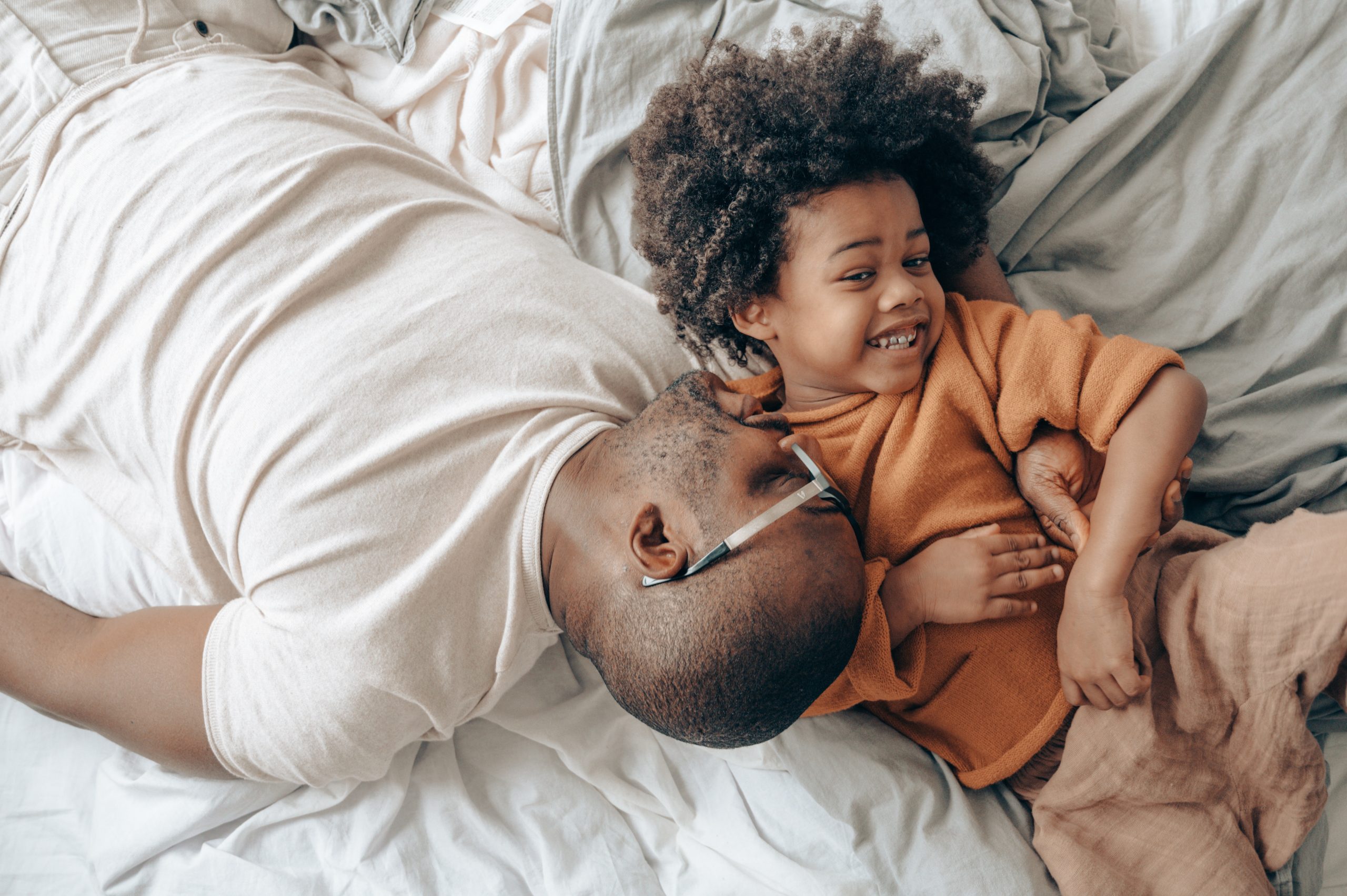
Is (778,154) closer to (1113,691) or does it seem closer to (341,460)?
(341,460)

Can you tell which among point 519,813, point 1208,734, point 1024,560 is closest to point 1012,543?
point 1024,560

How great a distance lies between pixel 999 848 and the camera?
4.26 ft

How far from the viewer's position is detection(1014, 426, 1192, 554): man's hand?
1271mm

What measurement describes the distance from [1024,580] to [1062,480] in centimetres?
20

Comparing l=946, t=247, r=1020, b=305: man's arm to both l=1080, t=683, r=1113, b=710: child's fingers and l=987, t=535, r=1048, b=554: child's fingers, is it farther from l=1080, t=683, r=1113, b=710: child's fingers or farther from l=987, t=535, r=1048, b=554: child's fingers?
l=1080, t=683, r=1113, b=710: child's fingers

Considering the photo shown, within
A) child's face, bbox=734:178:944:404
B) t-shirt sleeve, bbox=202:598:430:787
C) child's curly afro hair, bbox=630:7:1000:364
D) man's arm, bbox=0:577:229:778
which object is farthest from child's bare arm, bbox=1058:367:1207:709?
man's arm, bbox=0:577:229:778

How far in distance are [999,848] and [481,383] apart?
1.10 m

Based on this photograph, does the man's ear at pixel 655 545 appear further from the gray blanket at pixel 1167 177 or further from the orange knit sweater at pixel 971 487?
Result: the gray blanket at pixel 1167 177

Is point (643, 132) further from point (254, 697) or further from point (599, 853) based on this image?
point (599, 853)

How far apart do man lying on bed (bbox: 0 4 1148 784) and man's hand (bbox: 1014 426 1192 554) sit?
0.04ft

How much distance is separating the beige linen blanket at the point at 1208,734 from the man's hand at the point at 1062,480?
0.38 ft

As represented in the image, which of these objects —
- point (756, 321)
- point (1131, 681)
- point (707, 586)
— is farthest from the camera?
point (756, 321)

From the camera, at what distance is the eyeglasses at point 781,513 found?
107 centimetres

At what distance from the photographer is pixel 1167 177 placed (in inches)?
59.5
